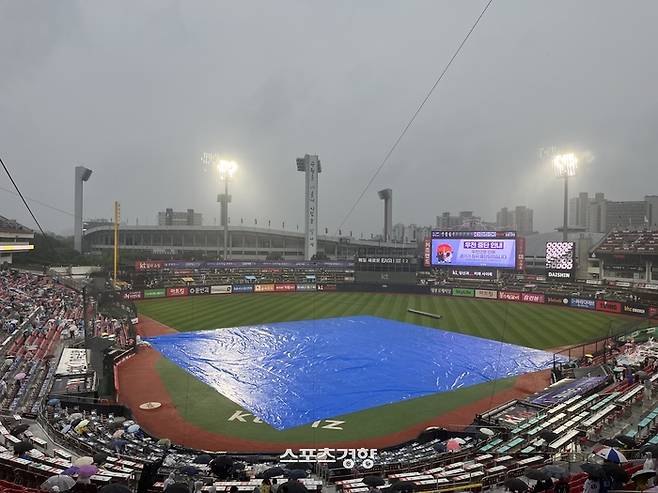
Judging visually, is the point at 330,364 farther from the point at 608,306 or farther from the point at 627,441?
the point at 608,306

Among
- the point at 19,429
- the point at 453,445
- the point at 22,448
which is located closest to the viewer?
the point at 22,448

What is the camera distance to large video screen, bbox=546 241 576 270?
52.8 meters

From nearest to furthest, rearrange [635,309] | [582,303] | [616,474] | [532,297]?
[616,474] < [635,309] < [582,303] < [532,297]

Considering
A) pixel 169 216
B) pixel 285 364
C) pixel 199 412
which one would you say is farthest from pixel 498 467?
pixel 169 216

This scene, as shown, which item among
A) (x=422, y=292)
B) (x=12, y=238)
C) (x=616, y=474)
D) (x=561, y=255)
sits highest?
(x=12, y=238)

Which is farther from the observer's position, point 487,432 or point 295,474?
point 487,432

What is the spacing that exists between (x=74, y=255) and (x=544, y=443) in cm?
7966

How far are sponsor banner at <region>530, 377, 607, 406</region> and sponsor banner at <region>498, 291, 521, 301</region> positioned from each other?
1307 inches

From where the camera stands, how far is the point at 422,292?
59.8 meters

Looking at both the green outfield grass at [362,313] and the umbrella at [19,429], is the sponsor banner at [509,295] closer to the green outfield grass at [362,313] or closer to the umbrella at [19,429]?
the green outfield grass at [362,313]

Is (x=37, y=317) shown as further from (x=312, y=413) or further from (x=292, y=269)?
(x=292, y=269)

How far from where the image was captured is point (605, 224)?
149000 mm

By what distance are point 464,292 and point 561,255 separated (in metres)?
12.5

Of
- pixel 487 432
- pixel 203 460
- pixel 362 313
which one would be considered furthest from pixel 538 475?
pixel 362 313
